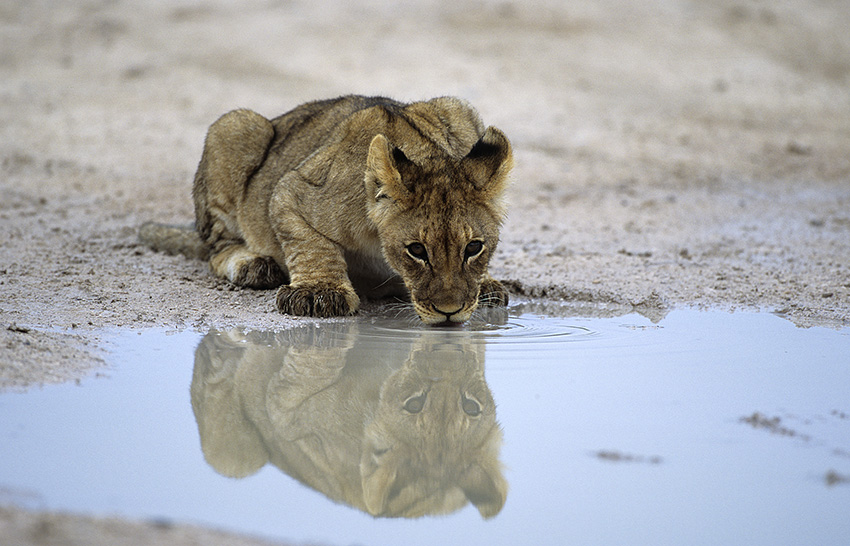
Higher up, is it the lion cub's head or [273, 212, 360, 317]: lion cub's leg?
the lion cub's head

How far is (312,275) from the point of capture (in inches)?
235

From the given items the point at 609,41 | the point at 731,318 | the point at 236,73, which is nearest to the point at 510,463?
the point at 731,318

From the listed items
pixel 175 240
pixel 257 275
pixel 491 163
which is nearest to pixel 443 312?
pixel 491 163

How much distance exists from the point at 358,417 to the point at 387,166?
1863 mm

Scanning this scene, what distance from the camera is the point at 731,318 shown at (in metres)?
5.66

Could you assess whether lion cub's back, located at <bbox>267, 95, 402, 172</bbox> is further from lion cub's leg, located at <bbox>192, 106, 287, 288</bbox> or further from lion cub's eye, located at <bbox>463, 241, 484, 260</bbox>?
lion cub's eye, located at <bbox>463, 241, 484, 260</bbox>

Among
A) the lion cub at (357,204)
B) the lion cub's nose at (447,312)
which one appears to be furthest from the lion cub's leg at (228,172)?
the lion cub's nose at (447,312)

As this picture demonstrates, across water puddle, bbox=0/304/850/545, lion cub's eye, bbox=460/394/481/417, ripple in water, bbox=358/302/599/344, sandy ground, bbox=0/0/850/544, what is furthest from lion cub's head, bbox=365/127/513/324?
lion cub's eye, bbox=460/394/481/417

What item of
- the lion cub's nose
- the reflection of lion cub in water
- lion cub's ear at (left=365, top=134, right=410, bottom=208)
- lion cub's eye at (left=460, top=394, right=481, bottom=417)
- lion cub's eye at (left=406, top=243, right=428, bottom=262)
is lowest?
the reflection of lion cub in water

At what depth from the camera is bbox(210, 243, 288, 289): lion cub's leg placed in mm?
6480

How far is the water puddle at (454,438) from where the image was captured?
2875mm

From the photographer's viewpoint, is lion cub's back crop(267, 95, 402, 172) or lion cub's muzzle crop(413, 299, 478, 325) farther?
lion cub's back crop(267, 95, 402, 172)

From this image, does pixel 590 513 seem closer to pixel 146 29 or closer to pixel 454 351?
pixel 454 351

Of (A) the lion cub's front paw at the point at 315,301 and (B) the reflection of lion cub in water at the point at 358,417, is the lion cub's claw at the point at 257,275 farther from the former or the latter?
(B) the reflection of lion cub in water at the point at 358,417
